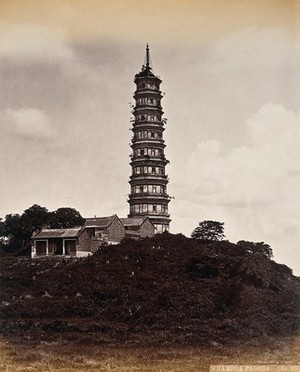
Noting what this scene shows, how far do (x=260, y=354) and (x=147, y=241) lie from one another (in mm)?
19996

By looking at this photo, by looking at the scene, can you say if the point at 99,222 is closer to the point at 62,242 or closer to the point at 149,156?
the point at 62,242

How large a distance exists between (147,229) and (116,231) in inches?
145

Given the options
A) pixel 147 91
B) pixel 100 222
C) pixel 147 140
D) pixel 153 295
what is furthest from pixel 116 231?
pixel 153 295

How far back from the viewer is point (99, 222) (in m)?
42.7

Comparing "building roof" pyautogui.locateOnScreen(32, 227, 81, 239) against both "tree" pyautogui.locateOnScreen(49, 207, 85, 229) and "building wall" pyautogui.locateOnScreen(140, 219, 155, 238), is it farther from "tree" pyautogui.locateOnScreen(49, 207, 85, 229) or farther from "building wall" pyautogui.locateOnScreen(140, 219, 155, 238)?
"building wall" pyautogui.locateOnScreen(140, 219, 155, 238)

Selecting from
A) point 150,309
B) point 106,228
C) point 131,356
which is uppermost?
point 106,228

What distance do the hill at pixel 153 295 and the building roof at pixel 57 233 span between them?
2003 millimetres

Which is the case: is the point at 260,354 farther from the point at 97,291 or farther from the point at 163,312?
the point at 97,291

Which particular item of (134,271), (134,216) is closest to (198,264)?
(134,271)

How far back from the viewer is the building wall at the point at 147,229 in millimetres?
45062

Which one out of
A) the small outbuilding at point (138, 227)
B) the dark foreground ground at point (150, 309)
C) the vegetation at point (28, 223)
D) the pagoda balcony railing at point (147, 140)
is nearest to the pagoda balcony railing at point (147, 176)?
the pagoda balcony railing at point (147, 140)

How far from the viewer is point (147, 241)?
39719mm

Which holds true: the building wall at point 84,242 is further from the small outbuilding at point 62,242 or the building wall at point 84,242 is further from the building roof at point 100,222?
the building roof at point 100,222

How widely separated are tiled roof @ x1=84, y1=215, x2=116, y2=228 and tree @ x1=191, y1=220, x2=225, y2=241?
701cm
